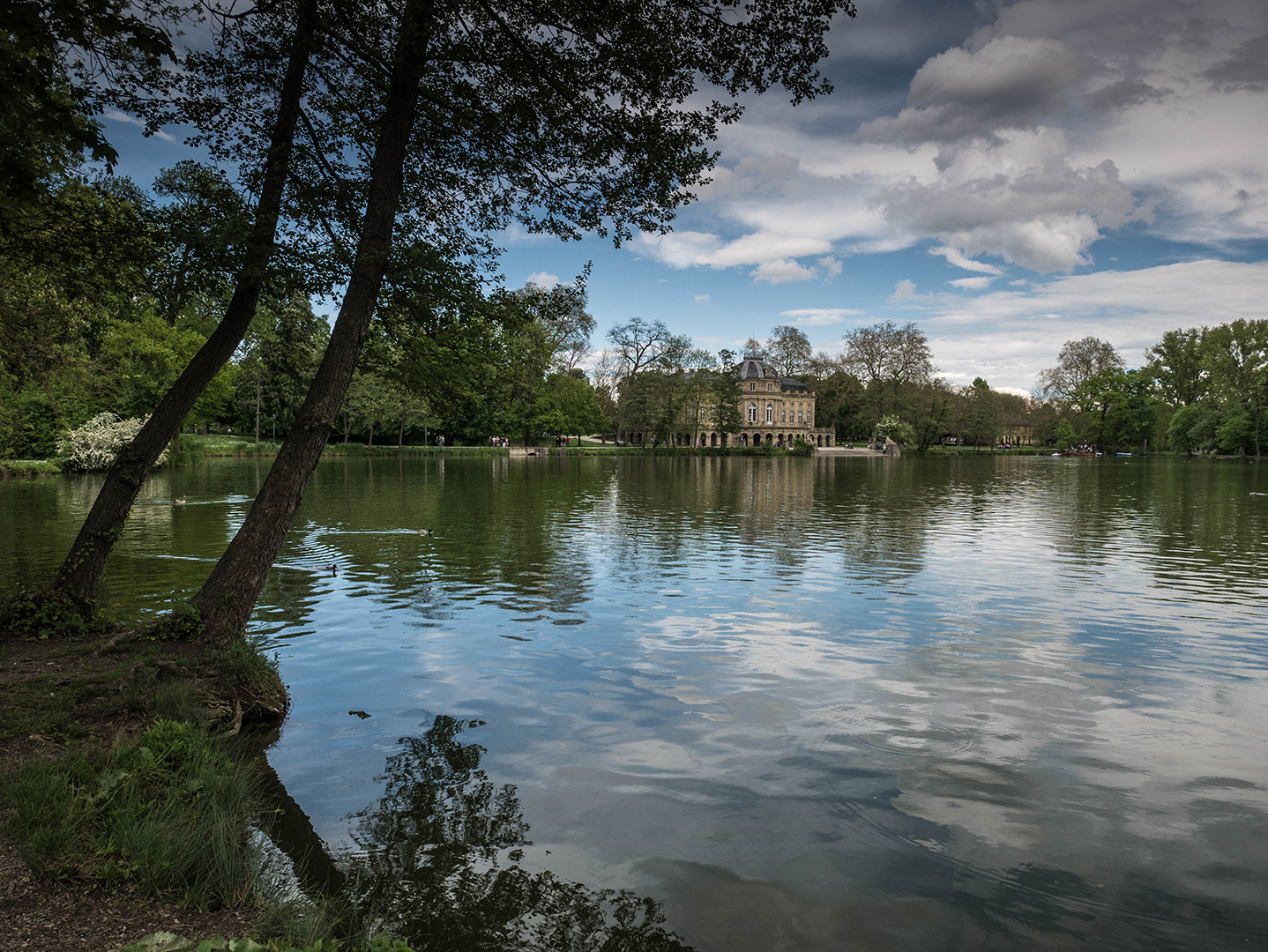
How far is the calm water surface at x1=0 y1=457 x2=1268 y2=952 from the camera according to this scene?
4.63 m

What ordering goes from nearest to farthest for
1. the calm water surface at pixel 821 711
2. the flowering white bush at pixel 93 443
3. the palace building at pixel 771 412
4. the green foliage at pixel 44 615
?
A: the calm water surface at pixel 821 711 → the green foliage at pixel 44 615 → the flowering white bush at pixel 93 443 → the palace building at pixel 771 412

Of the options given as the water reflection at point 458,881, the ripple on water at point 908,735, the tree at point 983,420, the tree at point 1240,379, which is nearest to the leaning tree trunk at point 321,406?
the water reflection at point 458,881

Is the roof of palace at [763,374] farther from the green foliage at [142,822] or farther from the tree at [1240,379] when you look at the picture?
the green foliage at [142,822]

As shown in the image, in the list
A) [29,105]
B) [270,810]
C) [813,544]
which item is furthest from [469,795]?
[813,544]

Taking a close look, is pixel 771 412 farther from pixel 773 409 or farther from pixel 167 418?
pixel 167 418

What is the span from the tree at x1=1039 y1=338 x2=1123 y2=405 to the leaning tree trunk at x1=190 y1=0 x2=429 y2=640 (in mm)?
122466

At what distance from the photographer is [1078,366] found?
11244 cm

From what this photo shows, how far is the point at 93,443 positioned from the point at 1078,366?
12205cm

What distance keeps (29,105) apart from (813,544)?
1628 cm

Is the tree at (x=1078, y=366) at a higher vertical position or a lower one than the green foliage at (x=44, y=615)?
higher

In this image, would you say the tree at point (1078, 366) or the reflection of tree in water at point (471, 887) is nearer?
the reflection of tree in water at point (471, 887)

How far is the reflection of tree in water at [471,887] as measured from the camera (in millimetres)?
4125

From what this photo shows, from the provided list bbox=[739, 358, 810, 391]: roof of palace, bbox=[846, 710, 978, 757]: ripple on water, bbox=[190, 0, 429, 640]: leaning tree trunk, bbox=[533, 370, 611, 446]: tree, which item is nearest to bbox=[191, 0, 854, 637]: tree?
bbox=[190, 0, 429, 640]: leaning tree trunk

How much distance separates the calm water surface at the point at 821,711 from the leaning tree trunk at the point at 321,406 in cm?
134
